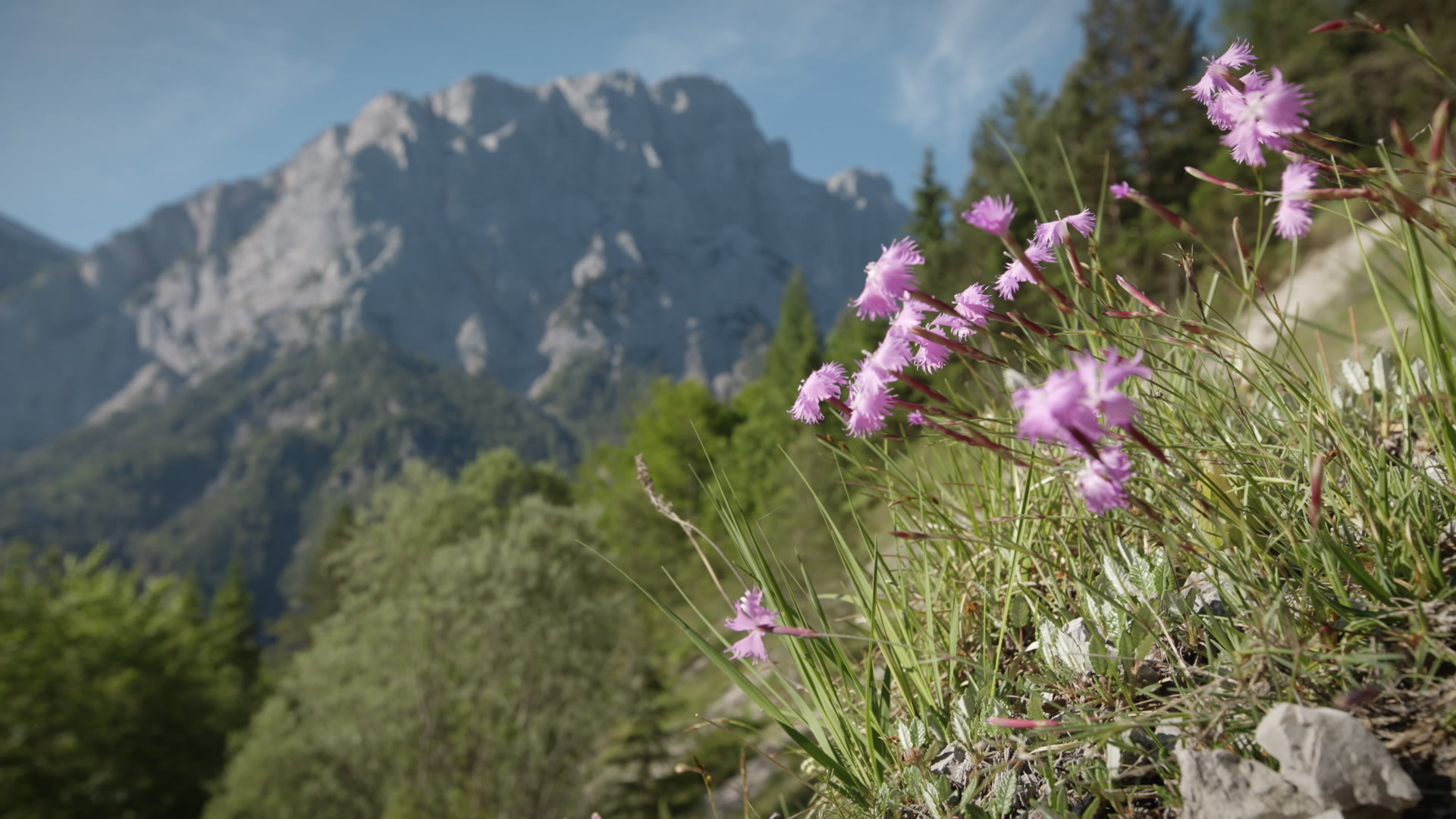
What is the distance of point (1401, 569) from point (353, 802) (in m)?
20.9

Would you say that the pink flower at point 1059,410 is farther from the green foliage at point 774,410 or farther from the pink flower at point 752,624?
the green foliage at point 774,410

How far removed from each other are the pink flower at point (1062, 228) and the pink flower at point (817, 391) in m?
0.49

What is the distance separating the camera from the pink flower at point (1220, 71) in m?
1.25

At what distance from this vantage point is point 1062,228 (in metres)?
1.44

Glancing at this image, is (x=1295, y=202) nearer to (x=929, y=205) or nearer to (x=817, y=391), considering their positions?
(x=817, y=391)

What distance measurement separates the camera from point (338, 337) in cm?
18138

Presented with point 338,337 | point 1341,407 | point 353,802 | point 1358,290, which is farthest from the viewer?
point 338,337

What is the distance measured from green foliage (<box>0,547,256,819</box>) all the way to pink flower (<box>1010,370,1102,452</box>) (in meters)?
24.3

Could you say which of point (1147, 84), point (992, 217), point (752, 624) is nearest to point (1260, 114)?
point (992, 217)

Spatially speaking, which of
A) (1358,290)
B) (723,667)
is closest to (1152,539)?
(723,667)

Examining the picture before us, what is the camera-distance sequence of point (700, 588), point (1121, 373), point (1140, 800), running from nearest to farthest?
point (1121, 373)
point (1140, 800)
point (700, 588)


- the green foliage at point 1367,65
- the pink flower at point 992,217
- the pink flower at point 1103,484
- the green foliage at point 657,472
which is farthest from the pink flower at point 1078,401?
the green foliage at point 657,472

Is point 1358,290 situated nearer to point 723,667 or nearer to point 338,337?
point 723,667

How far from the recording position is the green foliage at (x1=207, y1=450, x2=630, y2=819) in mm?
16891
